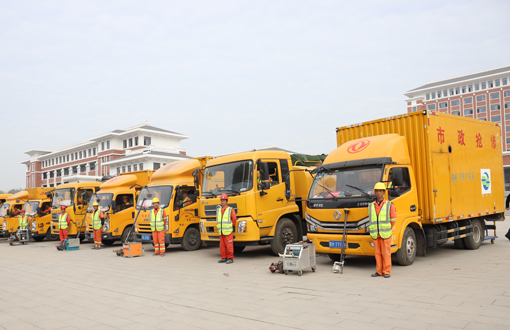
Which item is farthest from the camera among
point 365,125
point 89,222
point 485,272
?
point 89,222

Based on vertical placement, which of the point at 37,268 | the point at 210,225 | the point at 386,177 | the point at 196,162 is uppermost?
the point at 196,162

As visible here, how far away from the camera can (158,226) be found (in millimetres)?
12789

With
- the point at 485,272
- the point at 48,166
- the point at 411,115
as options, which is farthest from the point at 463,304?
the point at 48,166

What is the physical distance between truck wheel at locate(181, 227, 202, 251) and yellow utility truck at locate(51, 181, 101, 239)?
6.47 meters

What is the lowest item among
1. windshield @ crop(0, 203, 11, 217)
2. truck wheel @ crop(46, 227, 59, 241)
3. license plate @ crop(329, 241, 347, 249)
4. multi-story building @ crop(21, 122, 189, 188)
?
truck wheel @ crop(46, 227, 59, 241)

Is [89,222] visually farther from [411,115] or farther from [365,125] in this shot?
[411,115]

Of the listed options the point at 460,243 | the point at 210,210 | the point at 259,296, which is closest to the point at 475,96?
the point at 460,243

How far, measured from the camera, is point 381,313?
5461mm

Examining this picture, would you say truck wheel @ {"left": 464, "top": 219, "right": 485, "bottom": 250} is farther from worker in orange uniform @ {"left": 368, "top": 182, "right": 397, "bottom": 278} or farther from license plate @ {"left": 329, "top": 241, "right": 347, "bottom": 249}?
license plate @ {"left": 329, "top": 241, "right": 347, "bottom": 249}

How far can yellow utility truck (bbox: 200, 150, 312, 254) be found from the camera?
1078 centimetres

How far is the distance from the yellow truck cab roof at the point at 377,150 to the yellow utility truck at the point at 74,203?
13.0 meters

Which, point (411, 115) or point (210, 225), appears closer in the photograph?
point (411, 115)

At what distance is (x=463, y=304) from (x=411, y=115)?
Result: 5.17 meters

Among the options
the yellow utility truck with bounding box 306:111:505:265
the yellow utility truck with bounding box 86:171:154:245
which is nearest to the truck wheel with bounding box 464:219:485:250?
the yellow utility truck with bounding box 306:111:505:265
